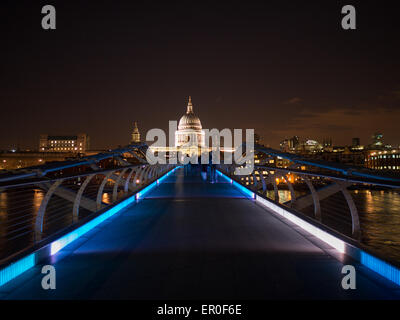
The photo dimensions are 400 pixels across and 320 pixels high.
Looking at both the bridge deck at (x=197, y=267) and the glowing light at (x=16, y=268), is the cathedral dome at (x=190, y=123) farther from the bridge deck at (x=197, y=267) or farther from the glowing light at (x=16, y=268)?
the glowing light at (x=16, y=268)

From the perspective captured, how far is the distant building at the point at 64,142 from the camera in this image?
7101 inches

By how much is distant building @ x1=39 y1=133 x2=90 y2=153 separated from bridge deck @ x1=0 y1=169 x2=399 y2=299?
185021mm

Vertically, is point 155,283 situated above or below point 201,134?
below

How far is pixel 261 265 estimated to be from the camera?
159 inches

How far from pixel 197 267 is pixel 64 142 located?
628ft

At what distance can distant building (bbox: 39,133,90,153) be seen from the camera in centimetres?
18038

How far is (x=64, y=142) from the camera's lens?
181 meters

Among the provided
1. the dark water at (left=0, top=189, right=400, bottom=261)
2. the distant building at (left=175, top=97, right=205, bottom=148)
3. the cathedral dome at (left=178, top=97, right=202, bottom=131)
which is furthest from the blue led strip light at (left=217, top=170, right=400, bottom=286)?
the cathedral dome at (left=178, top=97, right=202, bottom=131)

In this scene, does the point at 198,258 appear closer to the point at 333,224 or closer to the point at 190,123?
the point at 333,224

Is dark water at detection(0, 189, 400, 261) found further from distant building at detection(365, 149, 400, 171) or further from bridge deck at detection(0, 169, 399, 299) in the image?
distant building at detection(365, 149, 400, 171)

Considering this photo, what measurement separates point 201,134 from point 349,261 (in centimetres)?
13413

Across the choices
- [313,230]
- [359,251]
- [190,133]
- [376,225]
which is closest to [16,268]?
[359,251]
